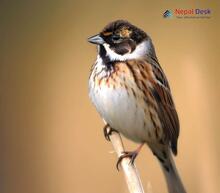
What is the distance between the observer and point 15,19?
199 cm

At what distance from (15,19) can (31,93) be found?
0.21 m

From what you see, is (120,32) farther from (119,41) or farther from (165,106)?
(165,106)

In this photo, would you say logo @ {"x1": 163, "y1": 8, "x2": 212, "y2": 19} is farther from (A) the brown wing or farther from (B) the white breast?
(B) the white breast

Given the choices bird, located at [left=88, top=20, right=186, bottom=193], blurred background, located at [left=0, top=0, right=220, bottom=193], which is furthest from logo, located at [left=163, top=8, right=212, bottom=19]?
bird, located at [left=88, top=20, right=186, bottom=193]

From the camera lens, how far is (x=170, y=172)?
195 cm

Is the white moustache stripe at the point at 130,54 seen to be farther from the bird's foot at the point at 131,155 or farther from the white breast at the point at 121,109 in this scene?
the bird's foot at the point at 131,155

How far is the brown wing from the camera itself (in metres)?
1.88

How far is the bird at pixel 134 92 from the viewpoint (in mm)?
1797

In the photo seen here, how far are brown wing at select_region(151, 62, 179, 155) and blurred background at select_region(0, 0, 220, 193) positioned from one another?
4 cm

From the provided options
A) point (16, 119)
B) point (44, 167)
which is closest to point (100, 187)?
point (44, 167)

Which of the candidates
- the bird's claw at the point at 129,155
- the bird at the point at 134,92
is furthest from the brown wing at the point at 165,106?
the bird's claw at the point at 129,155

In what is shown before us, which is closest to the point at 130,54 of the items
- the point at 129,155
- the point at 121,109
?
the point at 121,109

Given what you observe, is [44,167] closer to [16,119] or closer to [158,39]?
[16,119]

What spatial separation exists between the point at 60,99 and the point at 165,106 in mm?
304
